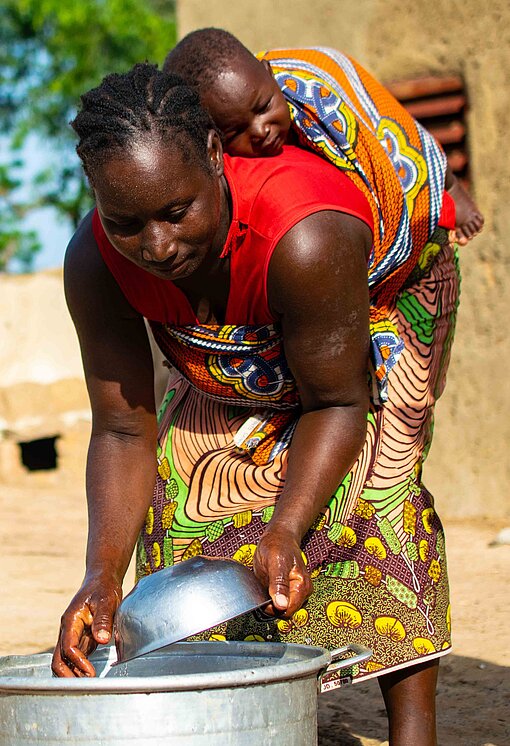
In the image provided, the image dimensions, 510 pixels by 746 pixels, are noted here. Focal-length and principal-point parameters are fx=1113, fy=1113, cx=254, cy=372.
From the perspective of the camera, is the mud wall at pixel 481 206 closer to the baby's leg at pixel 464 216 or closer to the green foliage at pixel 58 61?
the baby's leg at pixel 464 216

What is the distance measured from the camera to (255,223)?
2.14 m

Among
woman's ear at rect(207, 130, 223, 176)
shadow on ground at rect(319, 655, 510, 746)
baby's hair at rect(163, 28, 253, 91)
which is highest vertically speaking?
baby's hair at rect(163, 28, 253, 91)

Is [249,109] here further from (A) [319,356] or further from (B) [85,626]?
(B) [85,626]

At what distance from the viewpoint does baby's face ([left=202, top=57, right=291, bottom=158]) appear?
242 cm

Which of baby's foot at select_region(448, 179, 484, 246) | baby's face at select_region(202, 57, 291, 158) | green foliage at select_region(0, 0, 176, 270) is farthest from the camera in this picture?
green foliage at select_region(0, 0, 176, 270)

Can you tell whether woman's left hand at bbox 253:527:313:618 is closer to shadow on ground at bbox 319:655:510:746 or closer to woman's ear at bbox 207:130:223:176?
woman's ear at bbox 207:130:223:176

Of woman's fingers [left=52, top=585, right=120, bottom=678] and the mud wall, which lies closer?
woman's fingers [left=52, top=585, right=120, bottom=678]

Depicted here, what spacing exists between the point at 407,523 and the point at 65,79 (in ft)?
61.1

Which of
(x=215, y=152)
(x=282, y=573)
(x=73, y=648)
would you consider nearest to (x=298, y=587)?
(x=282, y=573)

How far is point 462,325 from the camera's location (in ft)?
19.5

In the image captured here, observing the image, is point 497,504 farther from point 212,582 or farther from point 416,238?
point 212,582

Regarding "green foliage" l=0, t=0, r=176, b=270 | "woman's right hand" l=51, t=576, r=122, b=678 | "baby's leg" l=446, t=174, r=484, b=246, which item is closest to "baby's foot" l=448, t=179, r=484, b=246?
"baby's leg" l=446, t=174, r=484, b=246

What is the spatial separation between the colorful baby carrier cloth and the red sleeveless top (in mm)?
82

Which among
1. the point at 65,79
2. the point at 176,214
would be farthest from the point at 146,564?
the point at 65,79
